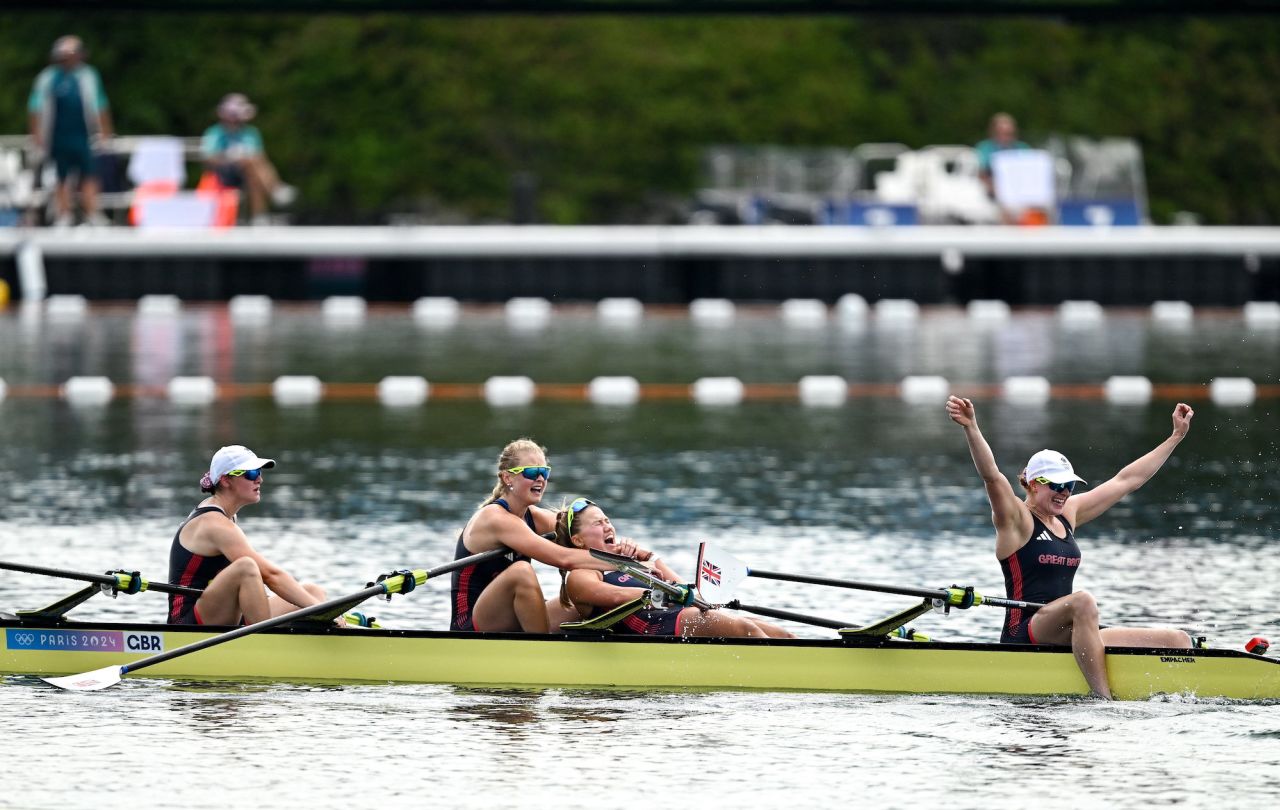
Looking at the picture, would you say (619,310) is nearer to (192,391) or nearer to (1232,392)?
(192,391)

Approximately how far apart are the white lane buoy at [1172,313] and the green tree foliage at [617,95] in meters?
9.52

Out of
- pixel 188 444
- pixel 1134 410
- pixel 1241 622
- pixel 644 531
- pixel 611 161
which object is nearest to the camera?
pixel 1241 622

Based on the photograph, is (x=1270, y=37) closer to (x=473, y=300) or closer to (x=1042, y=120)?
(x=1042, y=120)

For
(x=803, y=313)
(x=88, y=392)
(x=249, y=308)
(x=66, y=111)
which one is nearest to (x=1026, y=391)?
(x=803, y=313)

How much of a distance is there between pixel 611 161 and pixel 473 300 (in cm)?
895

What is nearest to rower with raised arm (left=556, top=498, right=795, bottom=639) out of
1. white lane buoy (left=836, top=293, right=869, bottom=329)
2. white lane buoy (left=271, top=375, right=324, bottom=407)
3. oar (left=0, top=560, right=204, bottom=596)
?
oar (left=0, top=560, right=204, bottom=596)

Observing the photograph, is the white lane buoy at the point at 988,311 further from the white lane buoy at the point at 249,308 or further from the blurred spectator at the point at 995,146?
the white lane buoy at the point at 249,308

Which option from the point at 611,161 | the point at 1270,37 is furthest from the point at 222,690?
the point at 1270,37

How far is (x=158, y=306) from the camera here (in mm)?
32000

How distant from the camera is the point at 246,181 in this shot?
32.6 metres

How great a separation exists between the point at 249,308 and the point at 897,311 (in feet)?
27.8

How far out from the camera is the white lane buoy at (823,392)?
23.8m

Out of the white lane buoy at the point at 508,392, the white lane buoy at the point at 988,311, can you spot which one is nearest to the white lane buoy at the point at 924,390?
the white lane buoy at the point at 508,392

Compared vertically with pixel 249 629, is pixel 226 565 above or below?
above
